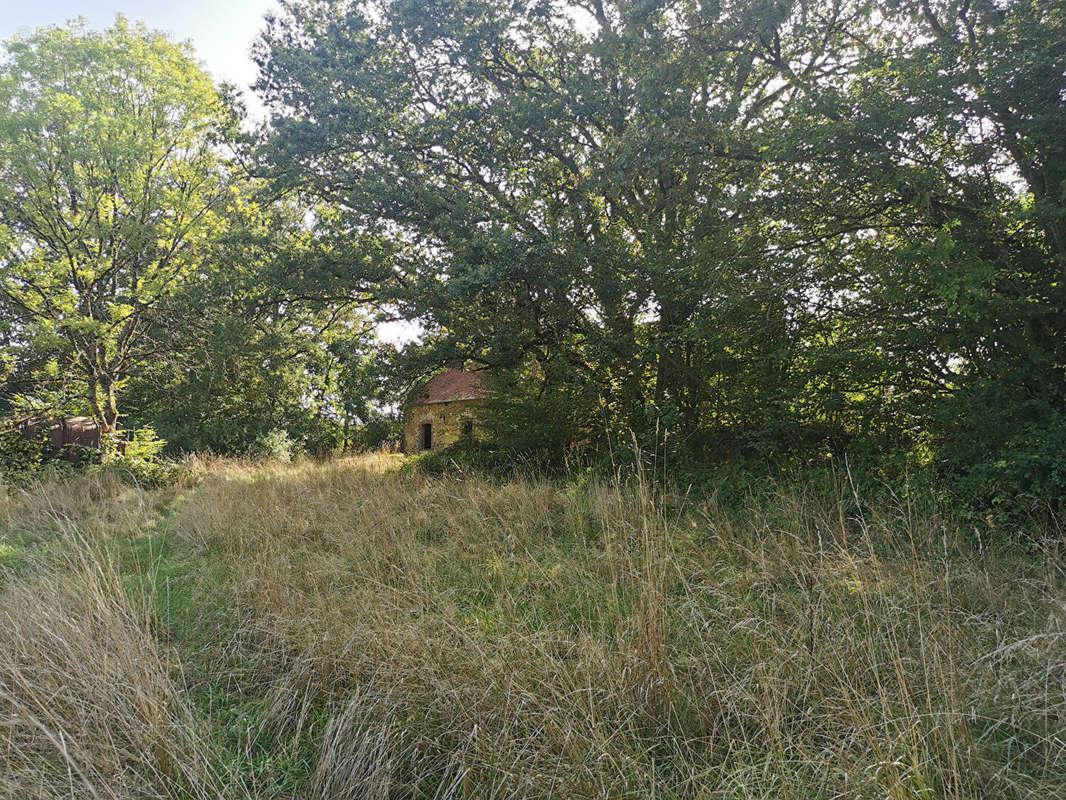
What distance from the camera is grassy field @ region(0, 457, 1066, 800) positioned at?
6.84 feet

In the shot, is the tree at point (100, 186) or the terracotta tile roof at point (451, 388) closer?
the tree at point (100, 186)

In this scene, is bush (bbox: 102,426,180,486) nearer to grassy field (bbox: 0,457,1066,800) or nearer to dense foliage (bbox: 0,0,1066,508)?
dense foliage (bbox: 0,0,1066,508)

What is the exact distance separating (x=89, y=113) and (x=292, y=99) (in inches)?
246

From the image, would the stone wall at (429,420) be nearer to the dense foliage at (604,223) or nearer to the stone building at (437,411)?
the stone building at (437,411)

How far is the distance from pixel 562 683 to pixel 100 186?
16740 mm

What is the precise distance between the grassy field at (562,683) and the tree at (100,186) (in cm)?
1180

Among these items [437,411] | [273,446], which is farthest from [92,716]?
[437,411]

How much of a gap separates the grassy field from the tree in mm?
11802

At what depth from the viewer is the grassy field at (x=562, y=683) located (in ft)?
6.84

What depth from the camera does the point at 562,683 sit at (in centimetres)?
243

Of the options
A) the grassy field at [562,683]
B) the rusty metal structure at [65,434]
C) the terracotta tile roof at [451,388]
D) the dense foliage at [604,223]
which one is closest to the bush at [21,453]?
the rusty metal structure at [65,434]

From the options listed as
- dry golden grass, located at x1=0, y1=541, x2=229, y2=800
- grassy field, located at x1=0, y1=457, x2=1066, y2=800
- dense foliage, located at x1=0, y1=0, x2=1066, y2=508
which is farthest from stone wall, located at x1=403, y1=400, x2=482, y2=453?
dry golden grass, located at x1=0, y1=541, x2=229, y2=800

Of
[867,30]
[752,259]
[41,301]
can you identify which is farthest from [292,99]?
[867,30]

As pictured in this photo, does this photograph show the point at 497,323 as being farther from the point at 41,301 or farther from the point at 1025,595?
the point at 41,301
